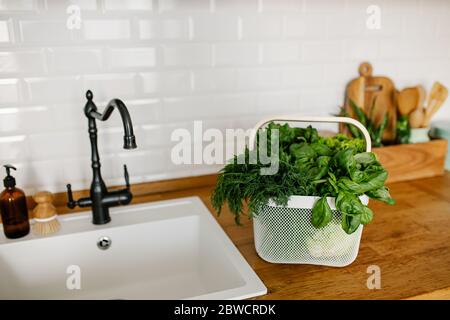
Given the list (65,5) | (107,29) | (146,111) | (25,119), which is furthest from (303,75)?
(25,119)

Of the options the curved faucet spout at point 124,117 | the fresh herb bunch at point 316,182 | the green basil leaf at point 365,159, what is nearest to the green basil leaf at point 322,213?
the fresh herb bunch at point 316,182

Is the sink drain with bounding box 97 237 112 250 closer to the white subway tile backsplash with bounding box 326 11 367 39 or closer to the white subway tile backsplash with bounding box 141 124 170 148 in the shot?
the white subway tile backsplash with bounding box 141 124 170 148

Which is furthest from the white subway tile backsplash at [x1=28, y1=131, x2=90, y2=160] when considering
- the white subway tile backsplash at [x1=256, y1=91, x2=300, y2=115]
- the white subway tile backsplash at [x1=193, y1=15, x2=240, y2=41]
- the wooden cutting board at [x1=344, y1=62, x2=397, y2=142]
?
the wooden cutting board at [x1=344, y1=62, x2=397, y2=142]

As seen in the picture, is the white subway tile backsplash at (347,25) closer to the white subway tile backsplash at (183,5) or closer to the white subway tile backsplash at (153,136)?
the white subway tile backsplash at (183,5)

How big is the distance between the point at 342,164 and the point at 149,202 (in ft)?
2.02

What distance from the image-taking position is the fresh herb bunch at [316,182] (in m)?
0.81

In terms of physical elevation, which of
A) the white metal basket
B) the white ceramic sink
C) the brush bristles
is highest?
the white metal basket

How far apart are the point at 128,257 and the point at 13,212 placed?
31 centimetres

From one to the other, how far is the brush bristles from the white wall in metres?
0.17

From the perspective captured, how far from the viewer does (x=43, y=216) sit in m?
1.05

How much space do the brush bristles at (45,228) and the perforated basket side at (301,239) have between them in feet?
1.72

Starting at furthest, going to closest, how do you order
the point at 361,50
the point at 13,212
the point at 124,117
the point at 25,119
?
the point at 361,50, the point at 25,119, the point at 13,212, the point at 124,117

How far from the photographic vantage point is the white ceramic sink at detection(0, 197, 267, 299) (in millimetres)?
1031

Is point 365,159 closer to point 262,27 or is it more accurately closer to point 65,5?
point 262,27
